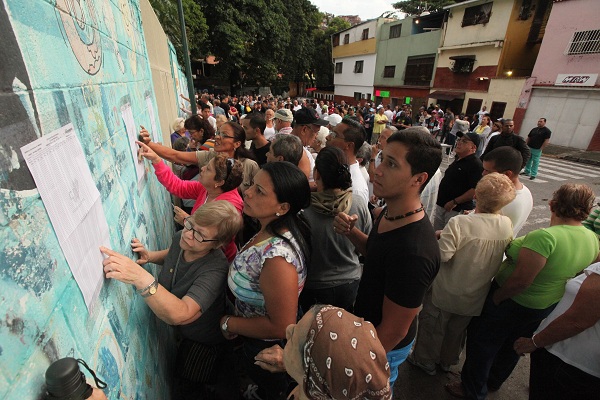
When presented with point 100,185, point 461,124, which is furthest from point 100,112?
point 461,124

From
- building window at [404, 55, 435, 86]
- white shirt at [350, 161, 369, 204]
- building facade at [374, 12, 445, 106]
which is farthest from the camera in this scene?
building window at [404, 55, 435, 86]

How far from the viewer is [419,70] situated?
25469 mm

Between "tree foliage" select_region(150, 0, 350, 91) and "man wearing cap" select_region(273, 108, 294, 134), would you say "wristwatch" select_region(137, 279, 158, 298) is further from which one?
"tree foliage" select_region(150, 0, 350, 91)

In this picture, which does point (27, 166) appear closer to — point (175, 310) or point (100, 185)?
point (100, 185)

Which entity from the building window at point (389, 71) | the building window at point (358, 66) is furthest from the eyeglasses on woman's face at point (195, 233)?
the building window at point (358, 66)

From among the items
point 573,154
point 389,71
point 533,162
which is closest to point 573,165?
point 573,154

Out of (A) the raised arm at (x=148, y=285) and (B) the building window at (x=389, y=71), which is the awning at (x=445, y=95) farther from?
(A) the raised arm at (x=148, y=285)

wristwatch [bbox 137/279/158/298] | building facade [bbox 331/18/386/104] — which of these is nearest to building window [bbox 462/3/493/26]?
building facade [bbox 331/18/386/104]

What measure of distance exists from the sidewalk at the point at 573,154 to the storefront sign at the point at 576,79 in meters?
3.09

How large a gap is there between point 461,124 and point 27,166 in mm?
11487

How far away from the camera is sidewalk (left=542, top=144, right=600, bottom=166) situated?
1295 centimetres

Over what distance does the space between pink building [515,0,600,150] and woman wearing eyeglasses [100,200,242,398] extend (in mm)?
19300

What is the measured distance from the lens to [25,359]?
0.68 meters

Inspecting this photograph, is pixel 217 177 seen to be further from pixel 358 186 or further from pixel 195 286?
pixel 358 186
